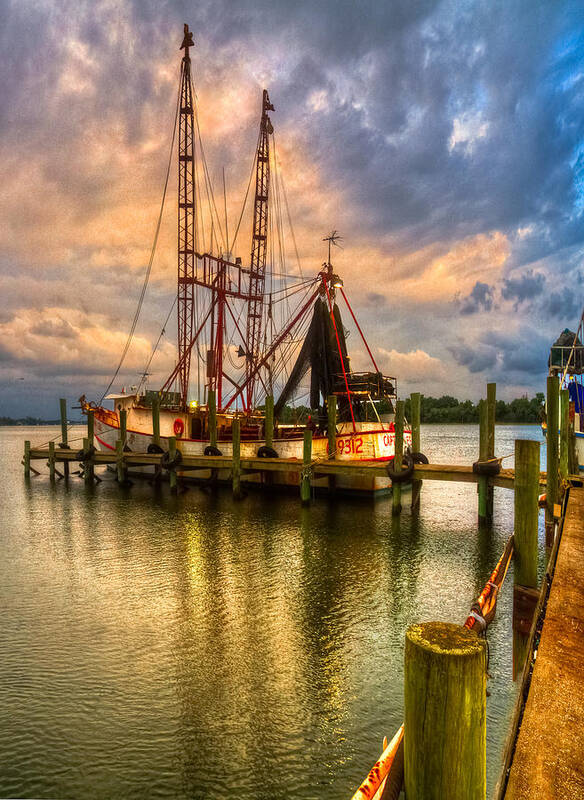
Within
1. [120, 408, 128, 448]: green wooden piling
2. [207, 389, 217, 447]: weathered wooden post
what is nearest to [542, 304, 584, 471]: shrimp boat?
[207, 389, 217, 447]: weathered wooden post

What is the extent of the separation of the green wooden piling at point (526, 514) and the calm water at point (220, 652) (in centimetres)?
200

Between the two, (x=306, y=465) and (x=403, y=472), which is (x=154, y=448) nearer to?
(x=306, y=465)

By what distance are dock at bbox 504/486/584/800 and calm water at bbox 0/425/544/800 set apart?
254 centimetres

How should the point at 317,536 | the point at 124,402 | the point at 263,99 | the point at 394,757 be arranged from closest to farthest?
the point at 394,757, the point at 317,536, the point at 124,402, the point at 263,99

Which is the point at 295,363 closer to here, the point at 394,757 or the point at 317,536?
the point at 317,536

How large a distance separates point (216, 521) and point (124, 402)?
1575 cm

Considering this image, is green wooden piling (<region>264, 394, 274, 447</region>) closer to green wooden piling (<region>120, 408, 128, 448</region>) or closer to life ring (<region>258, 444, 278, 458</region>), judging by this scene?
life ring (<region>258, 444, 278, 458</region>)

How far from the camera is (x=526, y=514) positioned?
6969 mm

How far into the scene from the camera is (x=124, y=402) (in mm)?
32750

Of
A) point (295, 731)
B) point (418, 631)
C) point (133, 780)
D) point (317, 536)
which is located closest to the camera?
point (418, 631)

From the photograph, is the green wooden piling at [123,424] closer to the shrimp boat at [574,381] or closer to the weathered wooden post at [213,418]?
the weathered wooden post at [213,418]

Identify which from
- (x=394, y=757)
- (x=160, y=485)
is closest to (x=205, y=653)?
(x=394, y=757)

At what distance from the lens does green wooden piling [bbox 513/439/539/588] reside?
6.77 meters

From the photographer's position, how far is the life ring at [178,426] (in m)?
30.4
